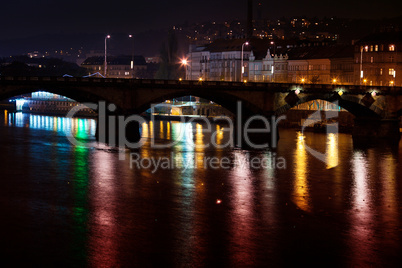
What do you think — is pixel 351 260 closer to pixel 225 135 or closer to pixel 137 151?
pixel 137 151

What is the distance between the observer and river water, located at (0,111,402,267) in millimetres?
26422

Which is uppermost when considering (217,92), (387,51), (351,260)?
(387,51)

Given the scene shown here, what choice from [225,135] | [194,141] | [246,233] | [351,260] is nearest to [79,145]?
[194,141]

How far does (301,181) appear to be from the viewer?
44.6 meters

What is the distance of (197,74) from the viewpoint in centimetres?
16338

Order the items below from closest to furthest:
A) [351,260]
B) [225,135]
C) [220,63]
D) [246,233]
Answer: [351,260] < [246,233] < [225,135] < [220,63]

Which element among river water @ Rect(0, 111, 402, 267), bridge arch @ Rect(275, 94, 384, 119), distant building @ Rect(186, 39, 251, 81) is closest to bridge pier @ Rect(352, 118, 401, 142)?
bridge arch @ Rect(275, 94, 384, 119)

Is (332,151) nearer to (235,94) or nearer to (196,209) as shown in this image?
(235,94)

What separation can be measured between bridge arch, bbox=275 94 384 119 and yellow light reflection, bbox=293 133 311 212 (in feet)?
33.9

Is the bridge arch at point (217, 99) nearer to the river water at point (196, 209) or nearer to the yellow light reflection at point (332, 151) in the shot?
the yellow light reflection at point (332, 151)

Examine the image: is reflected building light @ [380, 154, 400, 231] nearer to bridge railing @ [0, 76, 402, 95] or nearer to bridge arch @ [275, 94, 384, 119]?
bridge railing @ [0, 76, 402, 95]

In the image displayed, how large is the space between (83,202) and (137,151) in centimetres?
2424

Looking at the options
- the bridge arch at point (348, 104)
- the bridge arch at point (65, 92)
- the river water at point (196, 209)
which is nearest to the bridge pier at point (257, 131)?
the bridge arch at point (348, 104)

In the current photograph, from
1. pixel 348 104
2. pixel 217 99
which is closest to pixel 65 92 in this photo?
pixel 217 99
